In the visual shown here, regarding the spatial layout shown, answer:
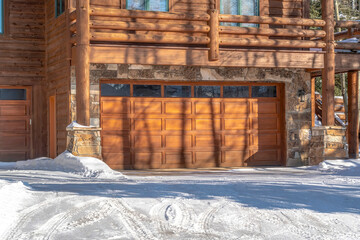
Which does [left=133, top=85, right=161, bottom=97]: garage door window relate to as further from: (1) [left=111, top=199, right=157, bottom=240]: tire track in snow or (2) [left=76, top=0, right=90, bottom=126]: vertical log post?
(1) [left=111, top=199, right=157, bottom=240]: tire track in snow

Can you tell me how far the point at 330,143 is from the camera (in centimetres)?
1299

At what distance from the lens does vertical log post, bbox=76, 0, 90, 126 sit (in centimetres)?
1132

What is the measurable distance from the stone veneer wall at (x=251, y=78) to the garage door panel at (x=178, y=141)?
1.57 meters

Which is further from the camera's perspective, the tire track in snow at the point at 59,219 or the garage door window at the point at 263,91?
the garage door window at the point at 263,91

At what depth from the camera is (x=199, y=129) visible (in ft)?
45.4

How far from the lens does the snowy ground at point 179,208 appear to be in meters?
6.04

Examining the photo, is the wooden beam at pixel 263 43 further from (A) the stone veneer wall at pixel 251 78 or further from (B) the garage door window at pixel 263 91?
(B) the garage door window at pixel 263 91

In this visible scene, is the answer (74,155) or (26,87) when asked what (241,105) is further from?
(26,87)

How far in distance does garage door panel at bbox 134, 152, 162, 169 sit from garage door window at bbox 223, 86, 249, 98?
8.32 ft

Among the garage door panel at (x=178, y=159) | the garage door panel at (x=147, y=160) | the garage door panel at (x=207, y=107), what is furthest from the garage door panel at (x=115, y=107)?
the garage door panel at (x=207, y=107)

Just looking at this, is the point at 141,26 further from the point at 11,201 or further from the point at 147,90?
the point at 11,201

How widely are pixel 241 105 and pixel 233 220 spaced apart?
778 cm

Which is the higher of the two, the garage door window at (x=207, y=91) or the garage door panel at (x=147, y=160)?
the garage door window at (x=207, y=91)

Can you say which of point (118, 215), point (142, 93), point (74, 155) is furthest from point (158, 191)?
point (142, 93)
